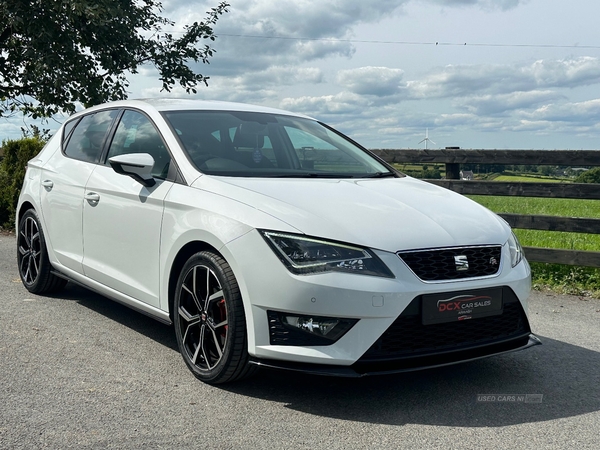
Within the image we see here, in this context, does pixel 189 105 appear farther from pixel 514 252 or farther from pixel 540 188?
pixel 540 188

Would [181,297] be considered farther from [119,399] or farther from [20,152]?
[20,152]

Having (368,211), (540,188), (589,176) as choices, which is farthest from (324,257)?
(589,176)

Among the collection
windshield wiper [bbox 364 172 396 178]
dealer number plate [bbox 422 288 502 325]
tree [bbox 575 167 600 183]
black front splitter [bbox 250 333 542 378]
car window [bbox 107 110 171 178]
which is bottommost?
black front splitter [bbox 250 333 542 378]

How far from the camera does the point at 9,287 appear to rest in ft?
22.0

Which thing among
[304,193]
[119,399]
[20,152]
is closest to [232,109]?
[304,193]

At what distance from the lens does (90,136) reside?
5.67 meters

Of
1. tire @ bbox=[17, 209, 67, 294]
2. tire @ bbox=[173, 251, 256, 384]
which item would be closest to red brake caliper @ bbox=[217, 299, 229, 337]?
tire @ bbox=[173, 251, 256, 384]

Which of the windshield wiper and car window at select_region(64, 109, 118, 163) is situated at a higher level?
car window at select_region(64, 109, 118, 163)

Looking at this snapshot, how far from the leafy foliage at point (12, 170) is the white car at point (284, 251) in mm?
7080

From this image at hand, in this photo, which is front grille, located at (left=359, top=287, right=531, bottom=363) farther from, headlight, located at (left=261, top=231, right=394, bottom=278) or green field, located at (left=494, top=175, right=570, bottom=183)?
green field, located at (left=494, top=175, right=570, bottom=183)

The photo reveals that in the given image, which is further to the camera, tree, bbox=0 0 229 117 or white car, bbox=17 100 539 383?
tree, bbox=0 0 229 117

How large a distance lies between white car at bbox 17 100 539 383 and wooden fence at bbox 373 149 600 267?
3.01 m

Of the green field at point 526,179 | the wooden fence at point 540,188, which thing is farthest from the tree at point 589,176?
the wooden fence at point 540,188

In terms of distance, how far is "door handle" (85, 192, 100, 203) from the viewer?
16.5ft
